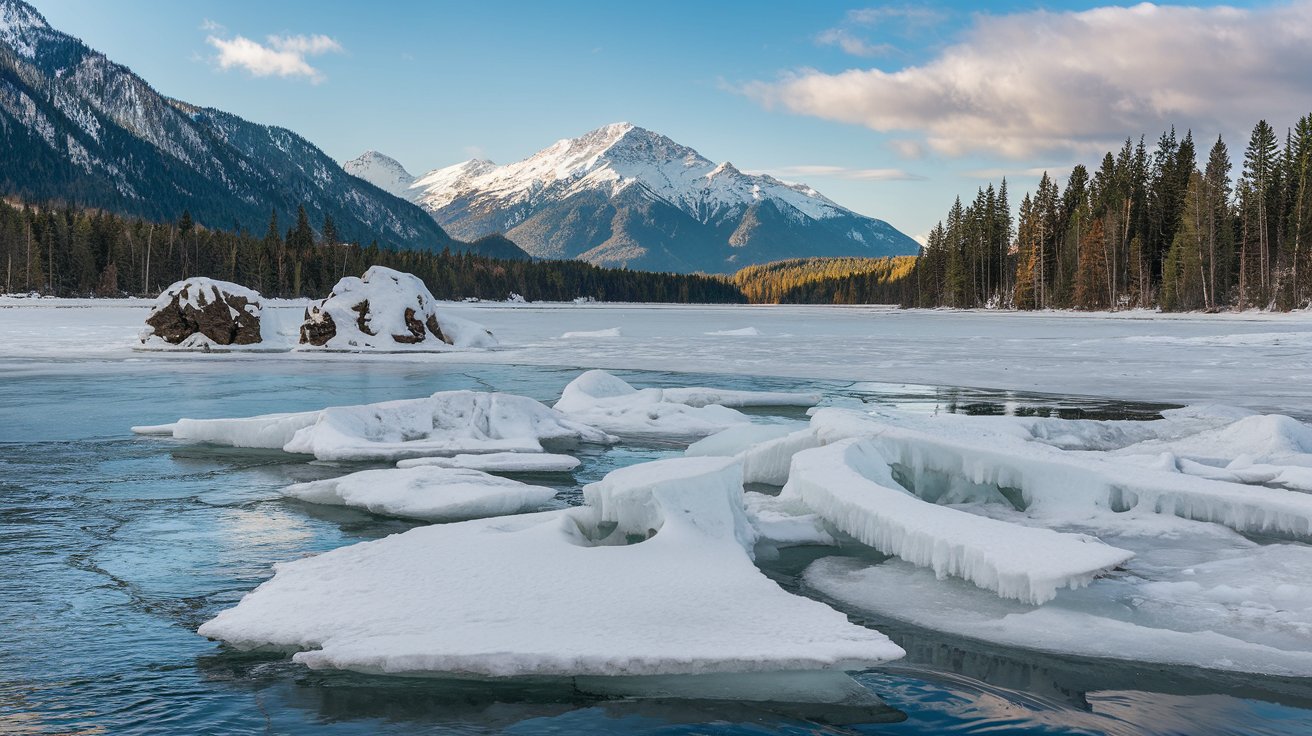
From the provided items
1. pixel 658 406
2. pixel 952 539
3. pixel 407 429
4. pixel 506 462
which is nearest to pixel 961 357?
pixel 658 406

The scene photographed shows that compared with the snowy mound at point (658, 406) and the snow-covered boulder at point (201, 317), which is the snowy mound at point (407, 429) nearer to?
the snowy mound at point (658, 406)

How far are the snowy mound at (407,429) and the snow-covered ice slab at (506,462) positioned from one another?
2.43 feet

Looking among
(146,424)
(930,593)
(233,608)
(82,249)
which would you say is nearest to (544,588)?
(233,608)

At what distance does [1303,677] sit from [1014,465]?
150 inches

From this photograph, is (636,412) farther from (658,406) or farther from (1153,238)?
(1153,238)

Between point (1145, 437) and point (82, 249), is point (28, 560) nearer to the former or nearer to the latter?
point (1145, 437)

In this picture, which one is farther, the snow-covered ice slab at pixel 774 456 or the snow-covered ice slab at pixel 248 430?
the snow-covered ice slab at pixel 248 430

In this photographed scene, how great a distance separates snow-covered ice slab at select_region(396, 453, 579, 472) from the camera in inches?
444

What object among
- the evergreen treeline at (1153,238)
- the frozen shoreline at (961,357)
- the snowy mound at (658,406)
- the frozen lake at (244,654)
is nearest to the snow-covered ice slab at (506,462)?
the frozen lake at (244,654)

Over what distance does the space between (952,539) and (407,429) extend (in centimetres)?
897

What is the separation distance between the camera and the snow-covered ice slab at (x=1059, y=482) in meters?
7.86

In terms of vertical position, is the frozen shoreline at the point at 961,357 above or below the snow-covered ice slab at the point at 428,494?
above

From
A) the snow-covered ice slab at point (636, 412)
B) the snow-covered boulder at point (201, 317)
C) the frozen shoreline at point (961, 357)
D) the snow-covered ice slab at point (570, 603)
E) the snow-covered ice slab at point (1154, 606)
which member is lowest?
the snow-covered ice slab at point (1154, 606)

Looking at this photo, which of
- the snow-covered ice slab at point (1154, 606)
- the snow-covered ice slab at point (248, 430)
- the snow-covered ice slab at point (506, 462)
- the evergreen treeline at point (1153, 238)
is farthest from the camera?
the evergreen treeline at point (1153, 238)
